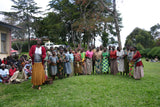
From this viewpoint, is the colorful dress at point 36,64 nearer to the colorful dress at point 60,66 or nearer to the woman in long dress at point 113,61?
the colorful dress at point 60,66

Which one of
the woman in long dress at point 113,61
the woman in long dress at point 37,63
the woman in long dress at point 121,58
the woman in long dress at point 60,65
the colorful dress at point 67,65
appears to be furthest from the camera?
Result: the woman in long dress at point 113,61

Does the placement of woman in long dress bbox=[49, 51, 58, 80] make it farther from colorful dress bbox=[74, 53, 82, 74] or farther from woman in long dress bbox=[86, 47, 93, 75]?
woman in long dress bbox=[86, 47, 93, 75]

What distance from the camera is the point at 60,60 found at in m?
8.08

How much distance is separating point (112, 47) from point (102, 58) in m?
0.97

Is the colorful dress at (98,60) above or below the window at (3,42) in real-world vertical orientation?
below

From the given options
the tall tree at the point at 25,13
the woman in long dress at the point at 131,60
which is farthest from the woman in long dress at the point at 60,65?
the tall tree at the point at 25,13

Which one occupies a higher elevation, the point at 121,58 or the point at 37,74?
the point at 121,58

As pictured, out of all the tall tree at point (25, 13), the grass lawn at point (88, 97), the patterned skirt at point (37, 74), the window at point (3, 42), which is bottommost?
the grass lawn at point (88, 97)

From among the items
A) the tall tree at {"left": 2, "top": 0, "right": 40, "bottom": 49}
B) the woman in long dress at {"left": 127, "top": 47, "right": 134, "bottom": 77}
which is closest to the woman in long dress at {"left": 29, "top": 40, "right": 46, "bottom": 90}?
the woman in long dress at {"left": 127, "top": 47, "right": 134, "bottom": 77}

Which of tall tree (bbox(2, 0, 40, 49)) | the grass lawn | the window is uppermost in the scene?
tall tree (bbox(2, 0, 40, 49))

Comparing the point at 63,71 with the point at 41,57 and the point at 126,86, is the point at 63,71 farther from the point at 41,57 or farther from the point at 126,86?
the point at 126,86

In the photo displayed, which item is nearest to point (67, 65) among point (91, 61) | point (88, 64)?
point (88, 64)

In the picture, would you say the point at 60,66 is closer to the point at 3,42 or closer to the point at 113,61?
the point at 113,61

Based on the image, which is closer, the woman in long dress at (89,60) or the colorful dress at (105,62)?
the colorful dress at (105,62)
